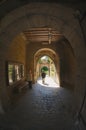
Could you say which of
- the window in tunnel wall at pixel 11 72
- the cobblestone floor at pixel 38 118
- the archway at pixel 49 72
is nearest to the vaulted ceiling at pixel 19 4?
the window in tunnel wall at pixel 11 72

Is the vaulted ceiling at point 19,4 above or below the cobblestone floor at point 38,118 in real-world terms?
above

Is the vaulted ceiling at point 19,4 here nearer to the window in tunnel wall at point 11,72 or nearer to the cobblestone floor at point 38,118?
the window in tunnel wall at point 11,72

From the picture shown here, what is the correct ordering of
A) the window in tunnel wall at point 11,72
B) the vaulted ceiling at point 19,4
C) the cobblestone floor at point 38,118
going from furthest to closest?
the window in tunnel wall at point 11,72
the vaulted ceiling at point 19,4
the cobblestone floor at point 38,118

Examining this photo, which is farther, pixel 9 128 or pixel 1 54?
pixel 1 54

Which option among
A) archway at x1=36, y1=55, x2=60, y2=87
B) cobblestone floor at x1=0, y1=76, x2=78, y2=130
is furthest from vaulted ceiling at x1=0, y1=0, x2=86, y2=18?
archway at x1=36, y1=55, x2=60, y2=87

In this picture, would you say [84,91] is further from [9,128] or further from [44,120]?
[9,128]

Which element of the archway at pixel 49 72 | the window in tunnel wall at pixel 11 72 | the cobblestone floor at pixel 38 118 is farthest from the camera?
the archway at pixel 49 72

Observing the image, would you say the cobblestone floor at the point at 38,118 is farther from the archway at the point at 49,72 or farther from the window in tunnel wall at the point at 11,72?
the archway at the point at 49,72

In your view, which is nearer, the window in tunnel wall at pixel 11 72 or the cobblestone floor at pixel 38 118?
the cobblestone floor at pixel 38 118

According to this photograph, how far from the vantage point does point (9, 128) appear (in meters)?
4.96

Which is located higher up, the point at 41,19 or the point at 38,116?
the point at 41,19

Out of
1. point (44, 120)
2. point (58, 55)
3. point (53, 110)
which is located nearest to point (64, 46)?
point (58, 55)

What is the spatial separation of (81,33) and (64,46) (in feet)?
32.8

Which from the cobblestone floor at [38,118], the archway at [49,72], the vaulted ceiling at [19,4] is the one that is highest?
the vaulted ceiling at [19,4]
